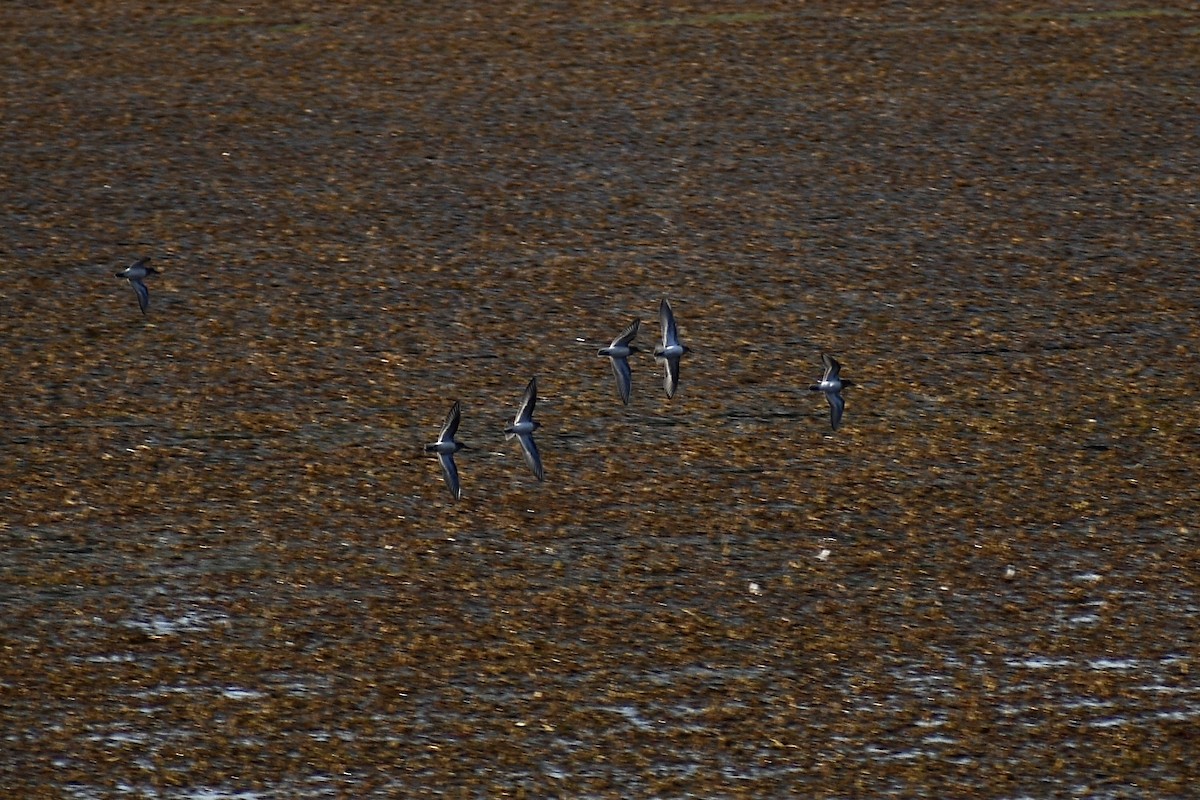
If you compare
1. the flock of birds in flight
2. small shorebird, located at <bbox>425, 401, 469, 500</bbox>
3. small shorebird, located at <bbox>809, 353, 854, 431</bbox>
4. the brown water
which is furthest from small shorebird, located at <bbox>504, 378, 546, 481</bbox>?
small shorebird, located at <bbox>809, 353, 854, 431</bbox>

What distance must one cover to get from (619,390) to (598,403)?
0.48 feet

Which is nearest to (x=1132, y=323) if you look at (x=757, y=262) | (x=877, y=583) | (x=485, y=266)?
(x=757, y=262)

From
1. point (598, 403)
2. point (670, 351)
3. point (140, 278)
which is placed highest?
point (140, 278)

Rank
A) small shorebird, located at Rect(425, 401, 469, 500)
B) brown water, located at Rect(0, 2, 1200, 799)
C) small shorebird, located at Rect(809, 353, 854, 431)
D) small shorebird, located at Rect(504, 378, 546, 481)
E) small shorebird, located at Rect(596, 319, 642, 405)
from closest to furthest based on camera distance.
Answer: brown water, located at Rect(0, 2, 1200, 799), small shorebird, located at Rect(425, 401, 469, 500), small shorebird, located at Rect(504, 378, 546, 481), small shorebird, located at Rect(809, 353, 854, 431), small shorebird, located at Rect(596, 319, 642, 405)

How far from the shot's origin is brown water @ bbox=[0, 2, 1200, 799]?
669cm

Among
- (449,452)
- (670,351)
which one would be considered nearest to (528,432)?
(449,452)

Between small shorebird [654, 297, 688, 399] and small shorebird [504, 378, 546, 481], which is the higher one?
small shorebird [654, 297, 688, 399]

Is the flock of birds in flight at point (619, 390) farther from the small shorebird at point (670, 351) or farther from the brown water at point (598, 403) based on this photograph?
the brown water at point (598, 403)

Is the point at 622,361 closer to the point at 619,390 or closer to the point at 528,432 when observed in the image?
the point at 619,390

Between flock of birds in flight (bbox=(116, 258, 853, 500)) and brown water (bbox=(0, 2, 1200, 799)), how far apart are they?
13 cm

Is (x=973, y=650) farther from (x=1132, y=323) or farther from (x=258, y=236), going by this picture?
(x=258, y=236)

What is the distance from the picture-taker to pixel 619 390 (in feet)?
29.1

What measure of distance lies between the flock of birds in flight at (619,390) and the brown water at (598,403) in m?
0.13

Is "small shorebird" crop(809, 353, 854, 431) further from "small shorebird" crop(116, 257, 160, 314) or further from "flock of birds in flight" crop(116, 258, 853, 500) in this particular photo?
"small shorebird" crop(116, 257, 160, 314)
